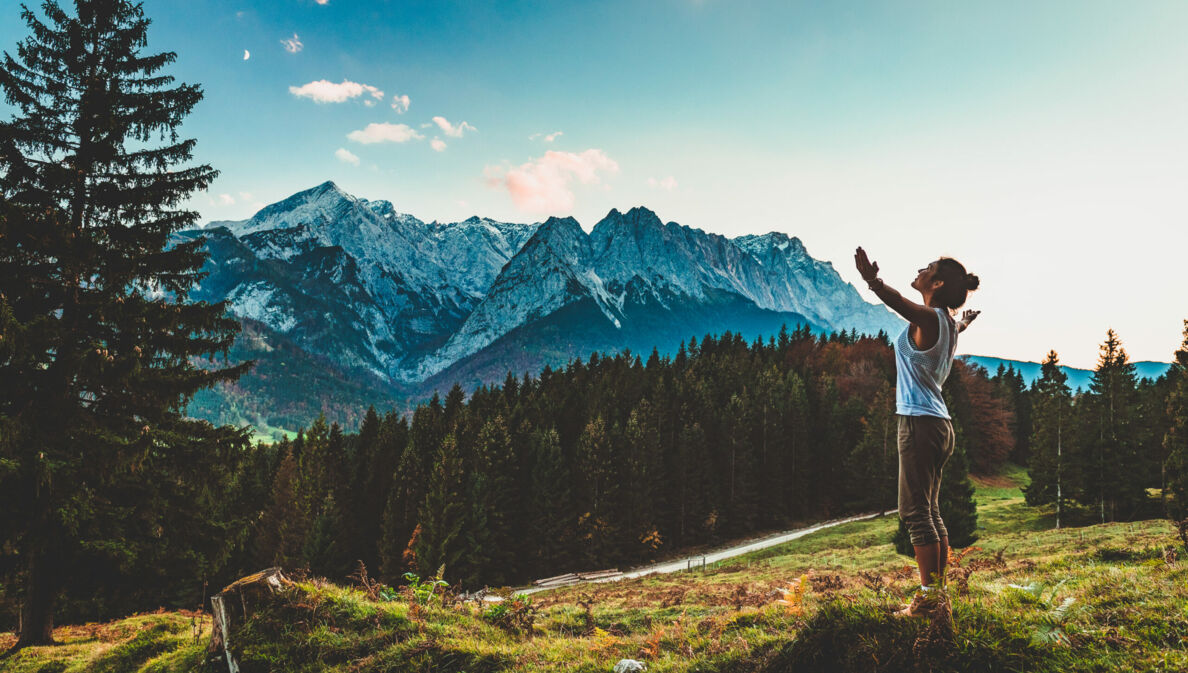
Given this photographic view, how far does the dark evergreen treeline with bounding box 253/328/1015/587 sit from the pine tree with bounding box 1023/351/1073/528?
570 cm

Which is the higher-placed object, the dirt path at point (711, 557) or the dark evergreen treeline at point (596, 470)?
the dark evergreen treeline at point (596, 470)

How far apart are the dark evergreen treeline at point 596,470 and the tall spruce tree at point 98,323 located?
2679cm

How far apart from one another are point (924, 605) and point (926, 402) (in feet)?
5.23

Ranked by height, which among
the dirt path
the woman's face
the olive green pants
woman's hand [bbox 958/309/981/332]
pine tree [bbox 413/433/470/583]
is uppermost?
the woman's face

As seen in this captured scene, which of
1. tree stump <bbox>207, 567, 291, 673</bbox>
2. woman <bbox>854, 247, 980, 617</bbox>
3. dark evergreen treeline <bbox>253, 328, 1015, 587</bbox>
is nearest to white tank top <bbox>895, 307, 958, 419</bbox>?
woman <bbox>854, 247, 980, 617</bbox>

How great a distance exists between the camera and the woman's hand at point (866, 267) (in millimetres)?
4543

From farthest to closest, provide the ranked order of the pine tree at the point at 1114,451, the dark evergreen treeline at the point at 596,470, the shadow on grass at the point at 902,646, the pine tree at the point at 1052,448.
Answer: the dark evergreen treeline at the point at 596,470 → the pine tree at the point at 1052,448 → the pine tree at the point at 1114,451 → the shadow on grass at the point at 902,646

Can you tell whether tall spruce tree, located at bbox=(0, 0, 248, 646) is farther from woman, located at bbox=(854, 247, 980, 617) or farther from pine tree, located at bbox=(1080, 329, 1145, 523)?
pine tree, located at bbox=(1080, 329, 1145, 523)

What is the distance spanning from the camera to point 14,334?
32.9 ft

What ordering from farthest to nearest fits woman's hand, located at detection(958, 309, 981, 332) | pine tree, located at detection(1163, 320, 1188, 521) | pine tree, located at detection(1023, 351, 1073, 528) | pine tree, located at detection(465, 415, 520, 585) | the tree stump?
pine tree, located at detection(465, 415, 520, 585) < pine tree, located at detection(1023, 351, 1073, 528) < pine tree, located at detection(1163, 320, 1188, 521) < the tree stump < woman's hand, located at detection(958, 309, 981, 332)

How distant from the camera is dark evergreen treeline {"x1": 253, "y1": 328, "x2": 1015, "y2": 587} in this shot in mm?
41159

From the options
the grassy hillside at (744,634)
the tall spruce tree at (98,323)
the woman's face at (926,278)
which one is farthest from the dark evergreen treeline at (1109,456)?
the tall spruce tree at (98,323)

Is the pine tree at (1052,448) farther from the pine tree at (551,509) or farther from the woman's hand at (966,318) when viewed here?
the woman's hand at (966,318)

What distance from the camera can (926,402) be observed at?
451 centimetres
